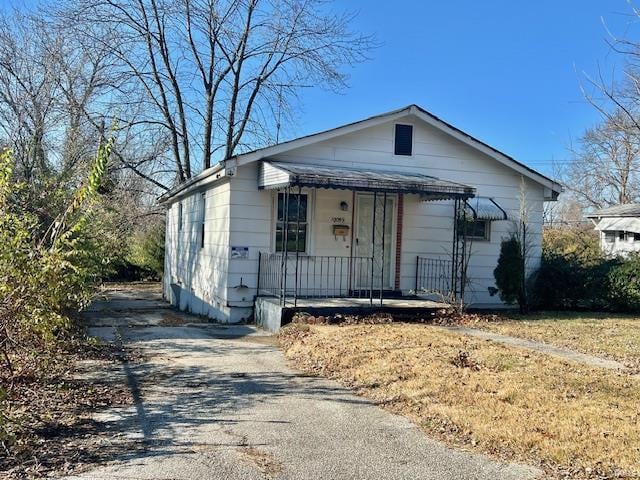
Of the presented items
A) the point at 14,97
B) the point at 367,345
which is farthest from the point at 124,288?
the point at 367,345

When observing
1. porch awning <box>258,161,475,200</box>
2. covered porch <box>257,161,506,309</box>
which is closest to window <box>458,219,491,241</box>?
covered porch <box>257,161,506,309</box>

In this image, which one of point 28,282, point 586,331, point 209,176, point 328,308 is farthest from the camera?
point 209,176

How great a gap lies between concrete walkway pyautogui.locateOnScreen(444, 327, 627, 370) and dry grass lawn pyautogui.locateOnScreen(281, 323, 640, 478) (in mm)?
421

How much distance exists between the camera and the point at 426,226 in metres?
13.0

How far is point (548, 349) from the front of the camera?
8.51 meters

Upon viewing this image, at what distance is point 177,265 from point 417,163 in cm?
883

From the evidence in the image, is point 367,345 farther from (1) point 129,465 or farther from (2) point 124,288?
(2) point 124,288

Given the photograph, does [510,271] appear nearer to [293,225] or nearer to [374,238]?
[374,238]

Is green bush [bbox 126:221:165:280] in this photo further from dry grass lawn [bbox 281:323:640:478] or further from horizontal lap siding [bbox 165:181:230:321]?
dry grass lawn [bbox 281:323:640:478]

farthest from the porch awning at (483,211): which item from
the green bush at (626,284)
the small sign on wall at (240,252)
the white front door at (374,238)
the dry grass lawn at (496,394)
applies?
the small sign on wall at (240,252)

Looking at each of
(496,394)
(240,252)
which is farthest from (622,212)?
(496,394)

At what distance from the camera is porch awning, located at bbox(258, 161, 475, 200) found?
1007 centimetres

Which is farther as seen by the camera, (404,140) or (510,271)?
(404,140)

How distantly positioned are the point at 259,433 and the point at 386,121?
29.9ft
